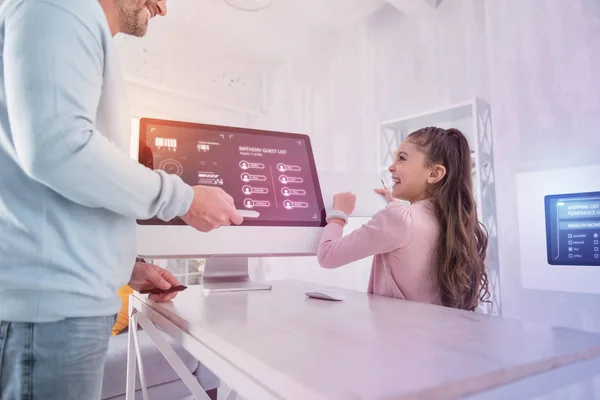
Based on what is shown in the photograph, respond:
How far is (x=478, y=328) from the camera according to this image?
593mm

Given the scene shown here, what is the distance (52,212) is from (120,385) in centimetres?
149

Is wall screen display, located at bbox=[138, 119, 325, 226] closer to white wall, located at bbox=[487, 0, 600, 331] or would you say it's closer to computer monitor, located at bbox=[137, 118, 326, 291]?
computer monitor, located at bbox=[137, 118, 326, 291]

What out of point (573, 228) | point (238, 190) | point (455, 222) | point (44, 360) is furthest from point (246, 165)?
point (573, 228)

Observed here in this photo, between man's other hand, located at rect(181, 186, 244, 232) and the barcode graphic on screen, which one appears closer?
man's other hand, located at rect(181, 186, 244, 232)

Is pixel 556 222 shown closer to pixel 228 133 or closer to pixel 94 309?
pixel 228 133

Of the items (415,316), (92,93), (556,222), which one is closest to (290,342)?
(415,316)

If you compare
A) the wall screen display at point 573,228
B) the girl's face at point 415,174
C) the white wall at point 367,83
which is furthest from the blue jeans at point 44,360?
the white wall at point 367,83

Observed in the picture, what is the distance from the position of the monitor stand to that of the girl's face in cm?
54

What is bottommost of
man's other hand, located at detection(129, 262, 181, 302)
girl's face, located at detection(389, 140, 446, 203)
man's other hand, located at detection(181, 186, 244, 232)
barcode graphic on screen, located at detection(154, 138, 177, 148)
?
man's other hand, located at detection(129, 262, 181, 302)

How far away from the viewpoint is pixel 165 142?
1.12 meters

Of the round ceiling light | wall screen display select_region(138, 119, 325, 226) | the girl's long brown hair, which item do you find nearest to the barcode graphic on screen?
wall screen display select_region(138, 119, 325, 226)

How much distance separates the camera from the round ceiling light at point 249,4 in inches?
Result: 115

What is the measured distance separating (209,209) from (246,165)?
0.50 metres

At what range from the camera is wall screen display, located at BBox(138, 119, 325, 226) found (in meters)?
1.11
